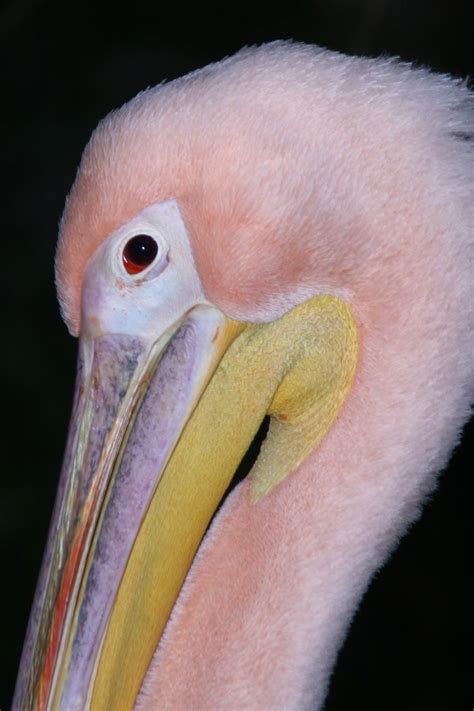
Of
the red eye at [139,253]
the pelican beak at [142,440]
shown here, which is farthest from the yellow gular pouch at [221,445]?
the red eye at [139,253]

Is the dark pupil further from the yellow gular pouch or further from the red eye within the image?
the yellow gular pouch

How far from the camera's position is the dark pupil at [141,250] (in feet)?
3.71

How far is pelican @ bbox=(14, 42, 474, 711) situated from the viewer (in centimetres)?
110

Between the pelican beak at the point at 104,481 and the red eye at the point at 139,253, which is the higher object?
the red eye at the point at 139,253

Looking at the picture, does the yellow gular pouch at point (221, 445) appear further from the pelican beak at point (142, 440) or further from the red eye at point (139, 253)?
the red eye at point (139, 253)

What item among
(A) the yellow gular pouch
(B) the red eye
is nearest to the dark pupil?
(B) the red eye

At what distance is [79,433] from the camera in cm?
118

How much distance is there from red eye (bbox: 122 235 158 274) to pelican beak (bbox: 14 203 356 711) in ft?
0.04

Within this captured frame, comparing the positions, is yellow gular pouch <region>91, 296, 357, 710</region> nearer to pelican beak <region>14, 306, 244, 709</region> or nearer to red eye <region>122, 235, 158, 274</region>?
pelican beak <region>14, 306, 244, 709</region>

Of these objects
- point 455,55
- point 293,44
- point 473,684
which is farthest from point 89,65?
point 293,44

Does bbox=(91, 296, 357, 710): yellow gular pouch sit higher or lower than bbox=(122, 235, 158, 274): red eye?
lower

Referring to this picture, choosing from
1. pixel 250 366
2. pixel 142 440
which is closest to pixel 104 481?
pixel 142 440

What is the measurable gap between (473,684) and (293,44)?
257 cm

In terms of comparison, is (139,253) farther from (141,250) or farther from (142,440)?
(142,440)
